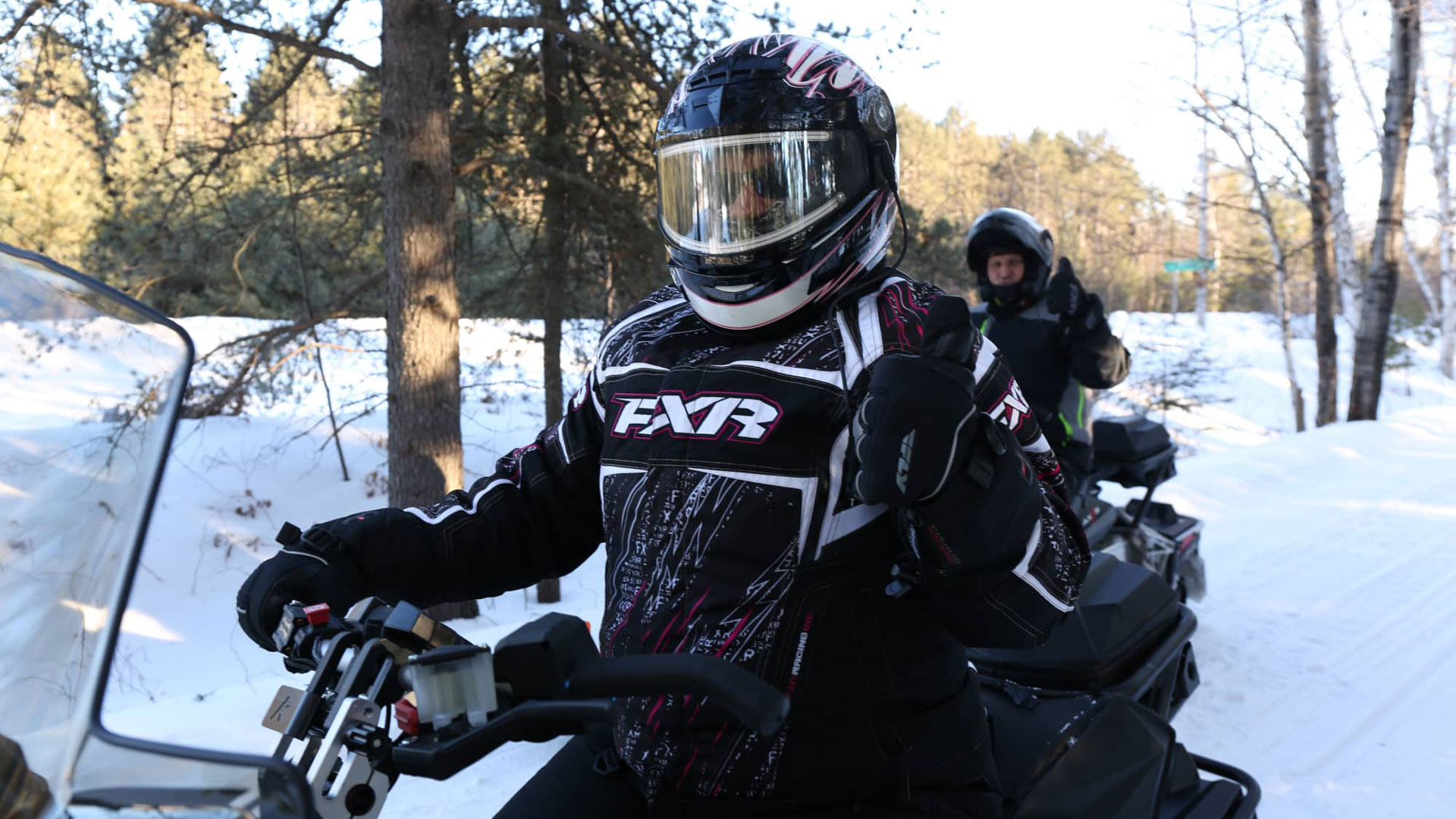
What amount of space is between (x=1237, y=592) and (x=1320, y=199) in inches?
378

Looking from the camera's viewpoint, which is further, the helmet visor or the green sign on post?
the green sign on post

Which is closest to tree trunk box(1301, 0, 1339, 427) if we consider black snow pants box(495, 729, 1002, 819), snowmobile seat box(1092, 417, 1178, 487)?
snowmobile seat box(1092, 417, 1178, 487)

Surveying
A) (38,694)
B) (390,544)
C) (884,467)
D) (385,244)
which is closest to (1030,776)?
(884,467)

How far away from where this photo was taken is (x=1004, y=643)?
62.9 inches

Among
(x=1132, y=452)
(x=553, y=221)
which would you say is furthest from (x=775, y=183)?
(x=553, y=221)

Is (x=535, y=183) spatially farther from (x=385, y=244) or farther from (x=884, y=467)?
(x=884, y=467)

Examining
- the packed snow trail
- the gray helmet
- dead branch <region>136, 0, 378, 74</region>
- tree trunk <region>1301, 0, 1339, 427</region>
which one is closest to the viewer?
the packed snow trail

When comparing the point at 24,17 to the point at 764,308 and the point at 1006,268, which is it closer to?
the point at 1006,268

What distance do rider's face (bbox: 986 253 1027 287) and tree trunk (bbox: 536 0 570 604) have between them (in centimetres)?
377

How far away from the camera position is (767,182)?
1.92 meters

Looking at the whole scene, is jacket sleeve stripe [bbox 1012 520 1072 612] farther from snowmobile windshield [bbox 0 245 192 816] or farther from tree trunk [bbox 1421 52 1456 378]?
tree trunk [bbox 1421 52 1456 378]

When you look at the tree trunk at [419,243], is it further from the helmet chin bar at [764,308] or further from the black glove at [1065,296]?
the helmet chin bar at [764,308]

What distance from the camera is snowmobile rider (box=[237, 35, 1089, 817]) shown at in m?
1.47

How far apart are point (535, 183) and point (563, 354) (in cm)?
237
